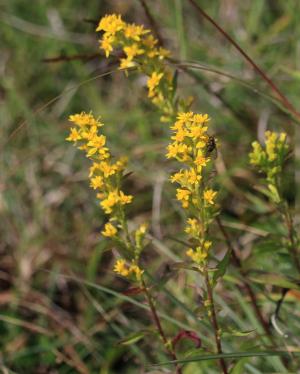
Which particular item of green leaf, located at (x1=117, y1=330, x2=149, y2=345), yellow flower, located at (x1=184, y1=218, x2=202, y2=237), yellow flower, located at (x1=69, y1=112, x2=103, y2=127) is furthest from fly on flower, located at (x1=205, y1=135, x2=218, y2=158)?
green leaf, located at (x1=117, y1=330, x2=149, y2=345)

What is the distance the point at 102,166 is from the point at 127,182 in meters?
1.68

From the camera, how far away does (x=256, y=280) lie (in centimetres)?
188

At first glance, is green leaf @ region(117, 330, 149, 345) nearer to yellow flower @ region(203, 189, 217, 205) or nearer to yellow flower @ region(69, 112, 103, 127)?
yellow flower @ region(203, 189, 217, 205)

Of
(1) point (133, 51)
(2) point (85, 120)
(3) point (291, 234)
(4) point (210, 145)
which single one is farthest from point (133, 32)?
(3) point (291, 234)

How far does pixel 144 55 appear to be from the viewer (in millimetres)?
1782

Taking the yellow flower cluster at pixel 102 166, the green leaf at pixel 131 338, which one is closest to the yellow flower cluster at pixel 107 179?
the yellow flower cluster at pixel 102 166

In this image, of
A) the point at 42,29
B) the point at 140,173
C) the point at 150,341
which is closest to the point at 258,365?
the point at 150,341

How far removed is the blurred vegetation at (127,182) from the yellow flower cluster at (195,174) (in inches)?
18.9

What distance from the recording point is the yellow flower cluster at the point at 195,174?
1.42m

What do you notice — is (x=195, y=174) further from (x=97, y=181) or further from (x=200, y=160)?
(x=97, y=181)

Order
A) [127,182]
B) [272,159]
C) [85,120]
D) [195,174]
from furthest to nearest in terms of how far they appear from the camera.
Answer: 1. [127,182]
2. [272,159]
3. [85,120]
4. [195,174]

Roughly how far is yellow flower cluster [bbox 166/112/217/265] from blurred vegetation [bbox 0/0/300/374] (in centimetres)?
48

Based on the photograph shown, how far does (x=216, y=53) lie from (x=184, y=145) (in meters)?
2.09

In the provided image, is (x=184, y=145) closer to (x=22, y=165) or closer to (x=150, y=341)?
(x=150, y=341)
